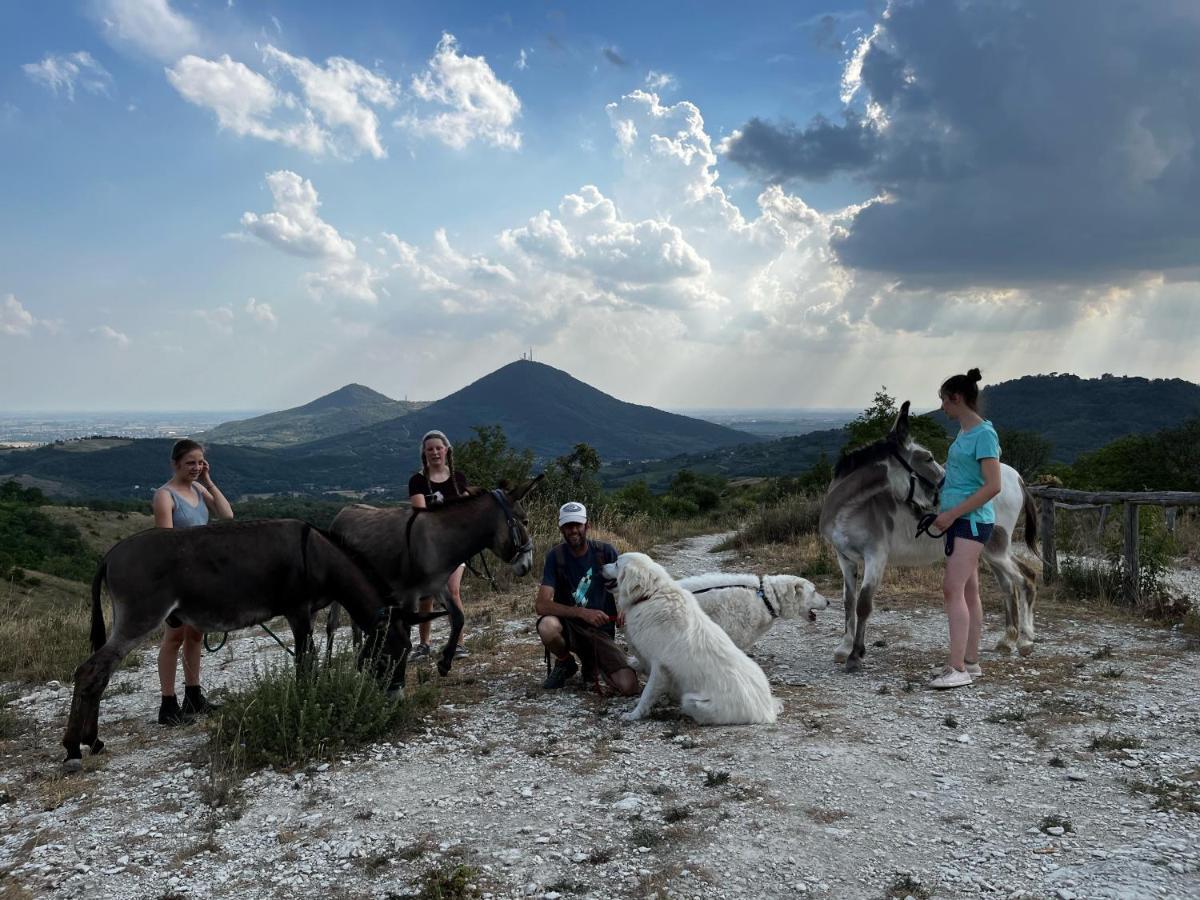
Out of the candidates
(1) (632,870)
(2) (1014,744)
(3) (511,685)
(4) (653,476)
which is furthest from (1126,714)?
(4) (653,476)

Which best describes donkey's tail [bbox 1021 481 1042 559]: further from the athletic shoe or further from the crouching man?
the athletic shoe

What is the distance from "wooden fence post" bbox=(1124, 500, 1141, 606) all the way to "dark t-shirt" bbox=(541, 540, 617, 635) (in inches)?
273

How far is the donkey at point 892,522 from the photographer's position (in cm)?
671

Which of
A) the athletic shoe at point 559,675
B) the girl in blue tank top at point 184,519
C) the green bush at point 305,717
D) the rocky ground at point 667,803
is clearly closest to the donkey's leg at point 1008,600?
the rocky ground at point 667,803

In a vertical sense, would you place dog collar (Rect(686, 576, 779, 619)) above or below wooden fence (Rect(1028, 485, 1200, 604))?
below

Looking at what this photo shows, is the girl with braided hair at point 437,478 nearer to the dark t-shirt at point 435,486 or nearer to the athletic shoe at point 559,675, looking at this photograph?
the dark t-shirt at point 435,486

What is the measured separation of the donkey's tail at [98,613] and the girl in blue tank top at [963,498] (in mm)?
5954

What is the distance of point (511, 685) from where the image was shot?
6598mm

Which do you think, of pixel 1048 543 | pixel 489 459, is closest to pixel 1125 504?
pixel 1048 543

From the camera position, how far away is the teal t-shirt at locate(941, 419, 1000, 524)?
5582mm

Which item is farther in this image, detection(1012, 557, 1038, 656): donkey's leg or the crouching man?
detection(1012, 557, 1038, 656): donkey's leg

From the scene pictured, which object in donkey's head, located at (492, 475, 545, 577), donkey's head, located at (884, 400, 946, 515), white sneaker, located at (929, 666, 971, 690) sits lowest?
white sneaker, located at (929, 666, 971, 690)

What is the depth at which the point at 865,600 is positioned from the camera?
6820 mm

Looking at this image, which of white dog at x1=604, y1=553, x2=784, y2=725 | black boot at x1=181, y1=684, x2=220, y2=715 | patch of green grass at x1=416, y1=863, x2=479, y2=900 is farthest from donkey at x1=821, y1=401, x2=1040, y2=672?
black boot at x1=181, y1=684, x2=220, y2=715
